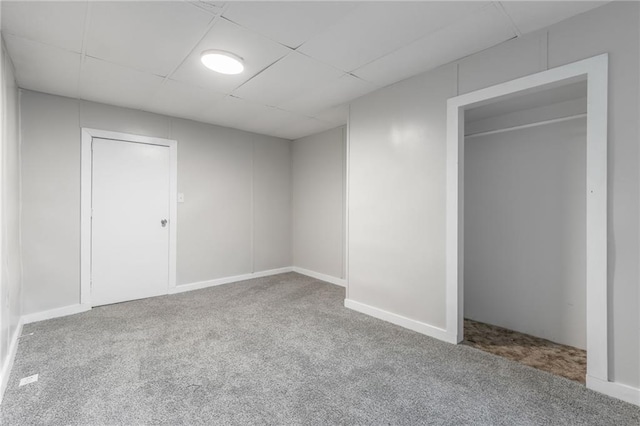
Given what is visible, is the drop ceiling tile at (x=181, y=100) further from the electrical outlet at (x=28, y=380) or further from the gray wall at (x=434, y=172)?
the electrical outlet at (x=28, y=380)

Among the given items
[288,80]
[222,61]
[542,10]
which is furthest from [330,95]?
[542,10]

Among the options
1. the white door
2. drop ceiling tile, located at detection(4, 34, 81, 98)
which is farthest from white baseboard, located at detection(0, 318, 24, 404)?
drop ceiling tile, located at detection(4, 34, 81, 98)

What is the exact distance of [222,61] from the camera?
8.46ft

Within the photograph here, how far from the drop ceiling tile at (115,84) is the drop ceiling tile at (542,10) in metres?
3.05

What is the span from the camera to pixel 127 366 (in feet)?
7.39

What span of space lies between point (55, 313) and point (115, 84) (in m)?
2.60

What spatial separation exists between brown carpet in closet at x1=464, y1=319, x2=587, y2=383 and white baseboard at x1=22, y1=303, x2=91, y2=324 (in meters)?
4.19

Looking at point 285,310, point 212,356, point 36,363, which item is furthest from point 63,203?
point 285,310

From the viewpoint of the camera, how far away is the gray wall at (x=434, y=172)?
1811mm

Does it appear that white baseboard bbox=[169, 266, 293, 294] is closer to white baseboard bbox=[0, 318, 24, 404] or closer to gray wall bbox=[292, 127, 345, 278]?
gray wall bbox=[292, 127, 345, 278]

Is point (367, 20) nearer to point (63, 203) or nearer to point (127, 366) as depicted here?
point (127, 366)

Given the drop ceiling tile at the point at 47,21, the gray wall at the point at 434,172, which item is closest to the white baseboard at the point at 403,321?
the gray wall at the point at 434,172

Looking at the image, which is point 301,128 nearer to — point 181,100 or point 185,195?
point 181,100

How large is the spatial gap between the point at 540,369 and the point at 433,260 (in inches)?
43.1
